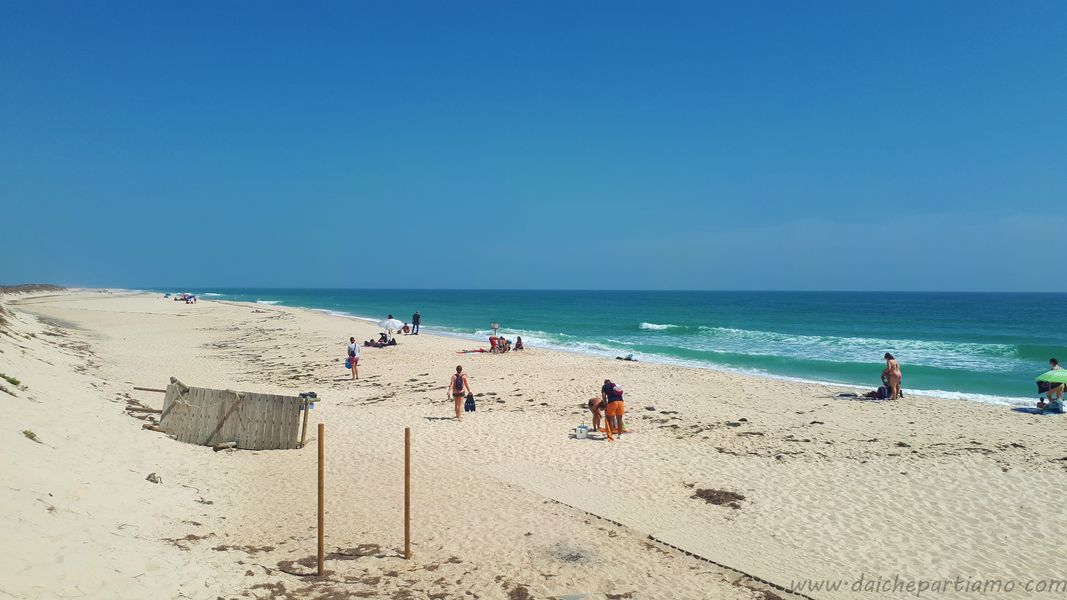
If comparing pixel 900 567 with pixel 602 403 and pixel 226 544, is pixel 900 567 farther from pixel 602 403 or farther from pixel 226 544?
pixel 226 544

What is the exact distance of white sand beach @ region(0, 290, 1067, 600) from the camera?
6.32 metres

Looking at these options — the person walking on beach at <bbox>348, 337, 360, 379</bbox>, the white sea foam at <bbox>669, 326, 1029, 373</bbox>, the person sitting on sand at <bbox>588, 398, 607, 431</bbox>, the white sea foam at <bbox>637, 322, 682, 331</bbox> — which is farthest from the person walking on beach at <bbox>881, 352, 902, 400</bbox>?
the white sea foam at <bbox>637, 322, 682, 331</bbox>

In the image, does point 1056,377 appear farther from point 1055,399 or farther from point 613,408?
point 613,408

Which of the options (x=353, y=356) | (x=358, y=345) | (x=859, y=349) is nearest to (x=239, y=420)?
(x=353, y=356)

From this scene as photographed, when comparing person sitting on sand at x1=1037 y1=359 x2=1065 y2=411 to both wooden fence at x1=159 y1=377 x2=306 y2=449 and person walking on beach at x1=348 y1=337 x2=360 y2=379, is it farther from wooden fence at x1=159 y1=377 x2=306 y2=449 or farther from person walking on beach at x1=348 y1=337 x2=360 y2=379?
person walking on beach at x1=348 y1=337 x2=360 y2=379

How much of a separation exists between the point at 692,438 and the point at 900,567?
5814 millimetres

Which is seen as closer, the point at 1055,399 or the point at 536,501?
the point at 536,501

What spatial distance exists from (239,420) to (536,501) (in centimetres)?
607

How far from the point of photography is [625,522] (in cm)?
816

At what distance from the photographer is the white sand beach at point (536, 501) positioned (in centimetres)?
632

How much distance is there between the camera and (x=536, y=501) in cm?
895

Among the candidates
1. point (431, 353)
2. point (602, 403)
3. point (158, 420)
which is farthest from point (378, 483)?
point (431, 353)

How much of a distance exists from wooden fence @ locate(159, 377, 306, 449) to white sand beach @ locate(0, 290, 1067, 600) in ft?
0.99

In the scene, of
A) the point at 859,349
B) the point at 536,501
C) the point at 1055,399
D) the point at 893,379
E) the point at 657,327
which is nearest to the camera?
the point at 536,501
